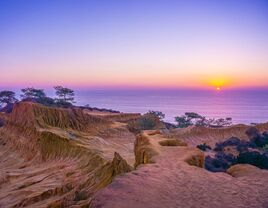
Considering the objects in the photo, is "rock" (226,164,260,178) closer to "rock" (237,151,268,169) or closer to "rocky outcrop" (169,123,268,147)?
"rock" (237,151,268,169)

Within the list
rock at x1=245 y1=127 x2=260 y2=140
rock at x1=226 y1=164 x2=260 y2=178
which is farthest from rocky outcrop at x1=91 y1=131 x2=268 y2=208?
rock at x1=245 y1=127 x2=260 y2=140

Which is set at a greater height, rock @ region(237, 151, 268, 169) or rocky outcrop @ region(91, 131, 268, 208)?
rocky outcrop @ region(91, 131, 268, 208)

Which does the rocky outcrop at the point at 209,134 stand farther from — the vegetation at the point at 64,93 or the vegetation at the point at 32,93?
the vegetation at the point at 32,93

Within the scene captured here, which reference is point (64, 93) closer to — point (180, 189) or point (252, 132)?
point (252, 132)

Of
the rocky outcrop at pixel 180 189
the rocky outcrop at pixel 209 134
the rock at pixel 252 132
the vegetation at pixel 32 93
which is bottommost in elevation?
the rocky outcrop at pixel 209 134

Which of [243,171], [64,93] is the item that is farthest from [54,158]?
[64,93]

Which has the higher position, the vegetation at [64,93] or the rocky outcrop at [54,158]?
the vegetation at [64,93]

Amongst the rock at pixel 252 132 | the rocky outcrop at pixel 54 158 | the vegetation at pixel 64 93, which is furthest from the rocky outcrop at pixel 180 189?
the vegetation at pixel 64 93

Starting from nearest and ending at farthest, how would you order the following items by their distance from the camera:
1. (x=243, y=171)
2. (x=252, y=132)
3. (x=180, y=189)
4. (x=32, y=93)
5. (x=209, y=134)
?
(x=180, y=189) < (x=243, y=171) < (x=252, y=132) < (x=209, y=134) < (x=32, y=93)

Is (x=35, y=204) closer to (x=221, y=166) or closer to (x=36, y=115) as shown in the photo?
(x=221, y=166)

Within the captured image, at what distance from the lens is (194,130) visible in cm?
3447

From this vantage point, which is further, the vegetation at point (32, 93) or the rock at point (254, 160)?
the vegetation at point (32, 93)

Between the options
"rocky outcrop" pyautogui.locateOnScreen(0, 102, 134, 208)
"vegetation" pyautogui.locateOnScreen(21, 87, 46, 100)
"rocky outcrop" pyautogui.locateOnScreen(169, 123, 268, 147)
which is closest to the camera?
"rocky outcrop" pyautogui.locateOnScreen(0, 102, 134, 208)

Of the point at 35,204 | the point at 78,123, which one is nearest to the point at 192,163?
the point at 35,204
